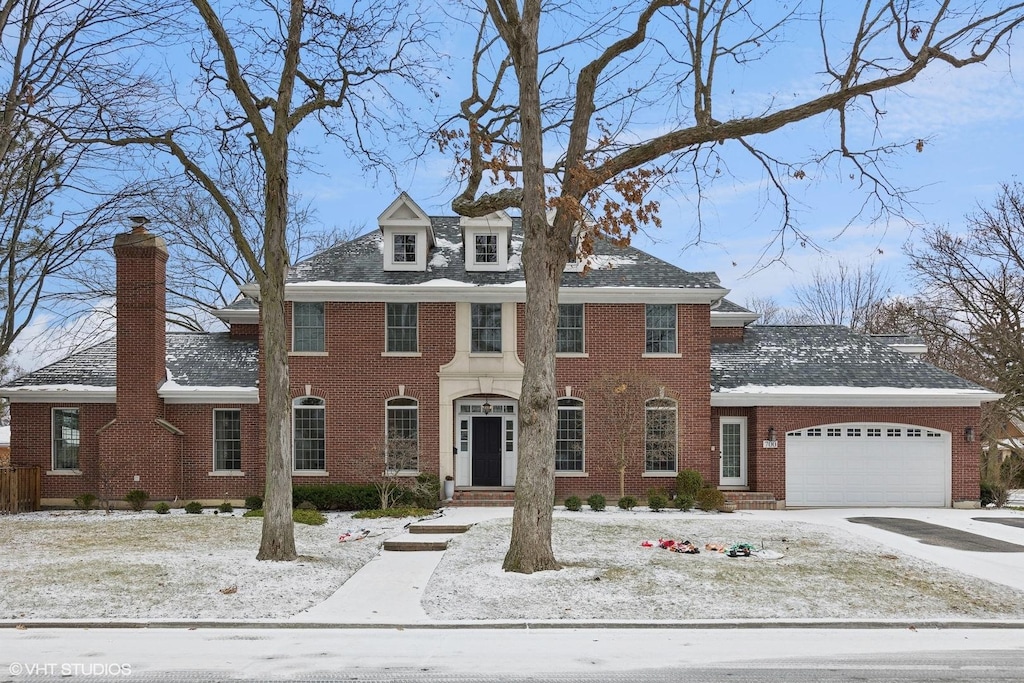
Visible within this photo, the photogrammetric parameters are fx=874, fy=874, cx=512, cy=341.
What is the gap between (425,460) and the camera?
23.6 metres

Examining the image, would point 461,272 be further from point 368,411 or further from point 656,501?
point 656,501

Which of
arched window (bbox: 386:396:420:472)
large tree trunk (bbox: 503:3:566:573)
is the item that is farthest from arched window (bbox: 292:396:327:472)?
large tree trunk (bbox: 503:3:566:573)

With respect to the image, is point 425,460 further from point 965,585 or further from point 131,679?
point 131,679

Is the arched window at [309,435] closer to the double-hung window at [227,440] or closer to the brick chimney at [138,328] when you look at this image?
the double-hung window at [227,440]

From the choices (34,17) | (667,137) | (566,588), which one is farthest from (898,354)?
(34,17)

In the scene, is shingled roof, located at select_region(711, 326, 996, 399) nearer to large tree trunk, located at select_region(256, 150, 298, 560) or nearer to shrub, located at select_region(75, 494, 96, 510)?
Result: large tree trunk, located at select_region(256, 150, 298, 560)

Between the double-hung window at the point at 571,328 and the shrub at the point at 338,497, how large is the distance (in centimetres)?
647

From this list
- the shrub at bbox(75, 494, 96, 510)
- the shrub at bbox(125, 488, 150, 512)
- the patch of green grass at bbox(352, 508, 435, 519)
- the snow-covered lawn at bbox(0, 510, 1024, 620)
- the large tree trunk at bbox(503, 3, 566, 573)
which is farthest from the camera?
the shrub at bbox(75, 494, 96, 510)

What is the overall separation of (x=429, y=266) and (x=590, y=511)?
26.9 feet

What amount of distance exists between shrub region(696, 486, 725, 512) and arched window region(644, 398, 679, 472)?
4.90 ft

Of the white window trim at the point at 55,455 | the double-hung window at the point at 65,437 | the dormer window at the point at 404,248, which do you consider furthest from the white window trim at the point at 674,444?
the double-hung window at the point at 65,437

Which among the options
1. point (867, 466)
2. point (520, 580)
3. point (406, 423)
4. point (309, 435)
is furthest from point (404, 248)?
point (520, 580)

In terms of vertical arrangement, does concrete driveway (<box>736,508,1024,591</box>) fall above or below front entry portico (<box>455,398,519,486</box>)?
below

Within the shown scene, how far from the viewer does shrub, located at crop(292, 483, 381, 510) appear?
2245cm
